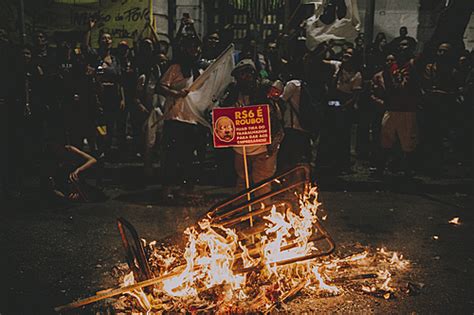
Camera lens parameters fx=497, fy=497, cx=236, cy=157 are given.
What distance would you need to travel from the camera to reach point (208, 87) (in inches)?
310

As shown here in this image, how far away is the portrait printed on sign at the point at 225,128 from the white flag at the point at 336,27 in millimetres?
4076

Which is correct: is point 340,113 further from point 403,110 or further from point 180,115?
point 180,115

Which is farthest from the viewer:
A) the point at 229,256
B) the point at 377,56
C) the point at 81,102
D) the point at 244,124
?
the point at 377,56

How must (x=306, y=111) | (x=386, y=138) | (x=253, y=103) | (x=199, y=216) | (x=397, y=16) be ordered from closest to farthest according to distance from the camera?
(x=253, y=103) < (x=199, y=216) < (x=306, y=111) < (x=386, y=138) < (x=397, y=16)

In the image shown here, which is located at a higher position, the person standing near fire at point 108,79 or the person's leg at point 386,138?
the person standing near fire at point 108,79

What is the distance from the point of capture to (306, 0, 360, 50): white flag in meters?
9.48

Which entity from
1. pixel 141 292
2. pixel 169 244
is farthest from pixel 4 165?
pixel 141 292

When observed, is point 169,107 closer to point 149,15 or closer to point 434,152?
point 149,15

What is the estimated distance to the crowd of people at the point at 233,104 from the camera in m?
7.68

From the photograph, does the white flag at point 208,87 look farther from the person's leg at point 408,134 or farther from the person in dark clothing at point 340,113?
the person's leg at point 408,134

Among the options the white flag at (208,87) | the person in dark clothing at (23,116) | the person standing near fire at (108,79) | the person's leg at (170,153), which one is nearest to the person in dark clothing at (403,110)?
the white flag at (208,87)

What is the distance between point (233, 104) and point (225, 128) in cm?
52

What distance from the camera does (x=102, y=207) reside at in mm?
7402

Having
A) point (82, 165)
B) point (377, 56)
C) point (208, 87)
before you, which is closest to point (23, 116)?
point (82, 165)
